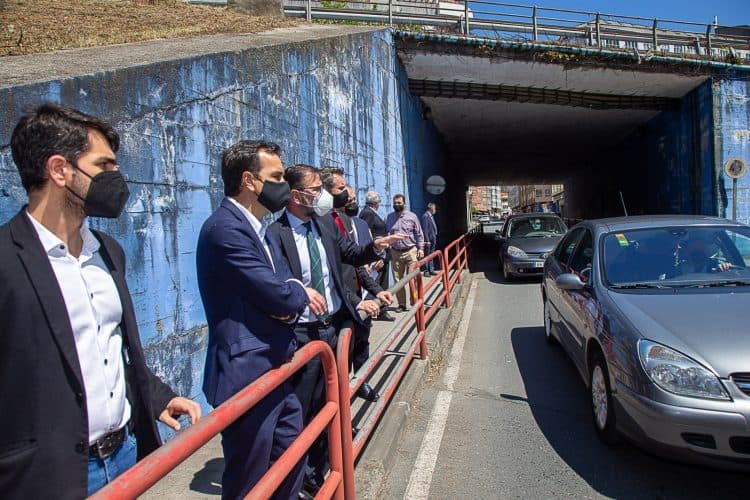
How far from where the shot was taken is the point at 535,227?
1255 cm

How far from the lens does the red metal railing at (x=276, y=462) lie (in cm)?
117

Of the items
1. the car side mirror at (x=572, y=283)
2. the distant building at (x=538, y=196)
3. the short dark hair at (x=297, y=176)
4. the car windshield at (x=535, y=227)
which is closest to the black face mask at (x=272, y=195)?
the short dark hair at (x=297, y=176)

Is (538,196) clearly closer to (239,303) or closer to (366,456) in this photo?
(366,456)

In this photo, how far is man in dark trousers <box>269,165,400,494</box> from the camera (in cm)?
285

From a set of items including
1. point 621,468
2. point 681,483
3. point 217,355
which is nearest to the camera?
point 217,355

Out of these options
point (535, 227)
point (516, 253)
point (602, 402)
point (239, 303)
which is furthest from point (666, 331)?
point (535, 227)

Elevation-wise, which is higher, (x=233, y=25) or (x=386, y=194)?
(x=233, y=25)

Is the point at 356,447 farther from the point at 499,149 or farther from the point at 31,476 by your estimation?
the point at 499,149

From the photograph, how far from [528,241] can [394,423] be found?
8822mm

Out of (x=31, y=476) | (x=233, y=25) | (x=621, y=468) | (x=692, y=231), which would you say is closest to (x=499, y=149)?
(x=233, y=25)

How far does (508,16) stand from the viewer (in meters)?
14.4

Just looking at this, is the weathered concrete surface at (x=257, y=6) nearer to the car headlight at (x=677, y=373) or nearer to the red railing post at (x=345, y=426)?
the red railing post at (x=345, y=426)

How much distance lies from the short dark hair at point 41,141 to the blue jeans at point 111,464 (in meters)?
0.88

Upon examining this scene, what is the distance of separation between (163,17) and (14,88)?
8.10 metres
